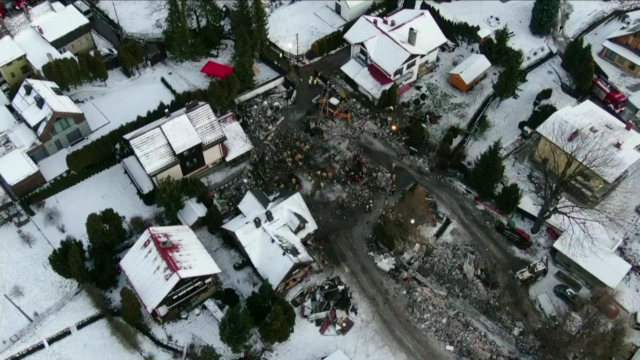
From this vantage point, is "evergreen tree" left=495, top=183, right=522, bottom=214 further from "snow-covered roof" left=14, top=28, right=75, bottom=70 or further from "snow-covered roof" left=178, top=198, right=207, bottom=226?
"snow-covered roof" left=14, top=28, right=75, bottom=70

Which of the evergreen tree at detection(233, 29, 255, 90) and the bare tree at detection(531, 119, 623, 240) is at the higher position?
the evergreen tree at detection(233, 29, 255, 90)

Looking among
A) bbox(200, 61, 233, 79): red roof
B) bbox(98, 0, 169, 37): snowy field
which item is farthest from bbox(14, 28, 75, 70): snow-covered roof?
bbox(200, 61, 233, 79): red roof

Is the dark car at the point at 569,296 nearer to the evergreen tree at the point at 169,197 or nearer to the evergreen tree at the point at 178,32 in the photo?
the evergreen tree at the point at 169,197

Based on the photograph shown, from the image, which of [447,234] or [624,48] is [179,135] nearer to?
[447,234]

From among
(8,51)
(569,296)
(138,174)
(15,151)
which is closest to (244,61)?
(138,174)

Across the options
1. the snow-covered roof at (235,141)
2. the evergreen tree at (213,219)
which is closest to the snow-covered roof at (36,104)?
the snow-covered roof at (235,141)

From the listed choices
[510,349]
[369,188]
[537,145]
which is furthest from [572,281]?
[369,188]
